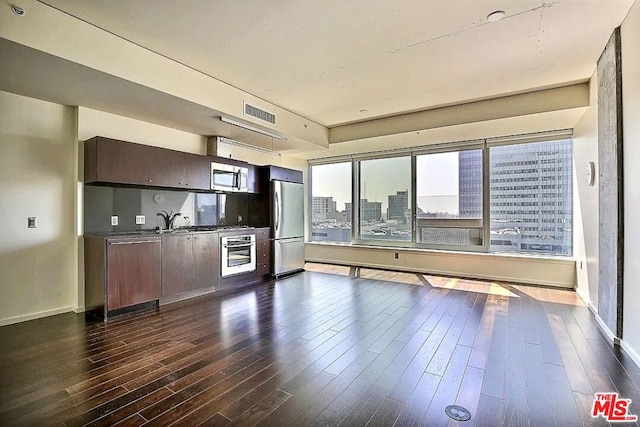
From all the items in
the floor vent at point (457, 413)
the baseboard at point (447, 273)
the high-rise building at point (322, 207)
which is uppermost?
the high-rise building at point (322, 207)

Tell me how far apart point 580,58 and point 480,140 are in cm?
245

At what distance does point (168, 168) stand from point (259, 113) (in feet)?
4.91

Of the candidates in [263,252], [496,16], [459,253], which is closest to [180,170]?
[263,252]

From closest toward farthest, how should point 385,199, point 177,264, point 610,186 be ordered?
point 610,186 → point 177,264 → point 385,199

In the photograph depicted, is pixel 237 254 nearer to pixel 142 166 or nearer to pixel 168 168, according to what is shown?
pixel 168 168

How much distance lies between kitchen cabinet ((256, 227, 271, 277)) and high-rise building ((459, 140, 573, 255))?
372 cm

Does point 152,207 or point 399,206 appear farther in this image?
point 399,206

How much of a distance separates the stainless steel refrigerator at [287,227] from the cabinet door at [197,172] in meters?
1.27

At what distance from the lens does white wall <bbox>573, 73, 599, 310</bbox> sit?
3750 millimetres

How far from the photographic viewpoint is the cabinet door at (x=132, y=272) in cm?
362

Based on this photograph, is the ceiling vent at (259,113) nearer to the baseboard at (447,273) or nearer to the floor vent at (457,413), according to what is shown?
the baseboard at (447,273)

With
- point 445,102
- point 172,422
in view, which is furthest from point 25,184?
point 445,102

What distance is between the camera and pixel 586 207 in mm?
4180

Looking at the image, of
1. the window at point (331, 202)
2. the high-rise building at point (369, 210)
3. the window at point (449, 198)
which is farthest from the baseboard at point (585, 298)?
the window at point (331, 202)
